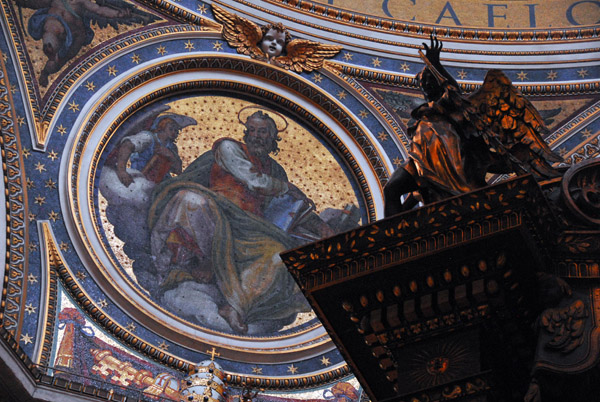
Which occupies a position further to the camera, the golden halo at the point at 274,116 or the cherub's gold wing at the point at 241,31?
the cherub's gold wing at the point at 241,31

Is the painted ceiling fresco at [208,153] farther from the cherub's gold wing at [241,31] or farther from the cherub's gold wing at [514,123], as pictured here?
the cherub's gold wing at [514,123]

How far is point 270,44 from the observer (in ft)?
42.0

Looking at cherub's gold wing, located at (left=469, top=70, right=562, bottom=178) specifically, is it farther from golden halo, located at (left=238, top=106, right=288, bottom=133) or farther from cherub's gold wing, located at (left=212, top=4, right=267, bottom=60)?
cherub's gold wing, located at (left=212, top=4, right=267, bottom=60)

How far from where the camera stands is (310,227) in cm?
1214

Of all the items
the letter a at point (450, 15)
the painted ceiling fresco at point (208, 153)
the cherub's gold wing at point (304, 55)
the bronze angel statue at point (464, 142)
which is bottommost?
the bronze angel statue at point (464, 142)

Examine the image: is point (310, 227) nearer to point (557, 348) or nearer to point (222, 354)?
point (222, 354)

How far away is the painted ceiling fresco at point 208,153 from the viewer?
408 inches

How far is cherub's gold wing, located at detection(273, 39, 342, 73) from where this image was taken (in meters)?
12.8

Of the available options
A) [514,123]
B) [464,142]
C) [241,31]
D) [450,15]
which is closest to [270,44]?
[241,31]

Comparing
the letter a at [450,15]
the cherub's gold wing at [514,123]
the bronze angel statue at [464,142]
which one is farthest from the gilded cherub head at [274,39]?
the cherub's gold wing at [514,123]

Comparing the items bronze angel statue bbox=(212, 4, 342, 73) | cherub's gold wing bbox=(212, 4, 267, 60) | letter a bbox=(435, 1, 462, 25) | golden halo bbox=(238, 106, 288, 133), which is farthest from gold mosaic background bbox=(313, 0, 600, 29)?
golden halo bbox=(238, 106, 288, 133)

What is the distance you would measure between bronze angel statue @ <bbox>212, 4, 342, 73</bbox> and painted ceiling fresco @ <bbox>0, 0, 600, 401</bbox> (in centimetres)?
4

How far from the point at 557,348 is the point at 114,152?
8.00 m

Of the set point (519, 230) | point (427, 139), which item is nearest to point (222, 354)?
point (427, 139)
